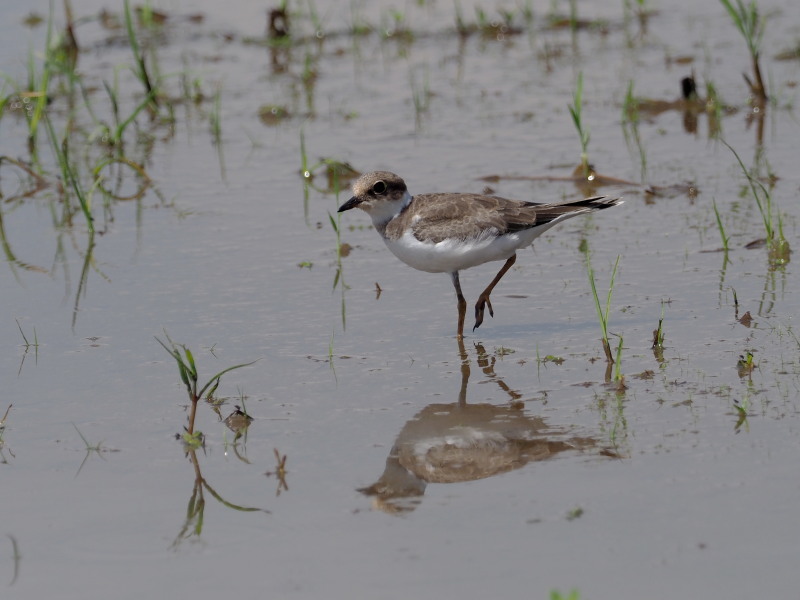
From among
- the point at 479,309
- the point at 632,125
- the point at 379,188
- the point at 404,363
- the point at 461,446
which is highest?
the point at 632,125

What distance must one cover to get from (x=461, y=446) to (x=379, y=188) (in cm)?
239

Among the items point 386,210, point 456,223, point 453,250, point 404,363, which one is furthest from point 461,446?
point 386,210

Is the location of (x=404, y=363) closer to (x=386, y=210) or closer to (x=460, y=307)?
(x=460, y=307)

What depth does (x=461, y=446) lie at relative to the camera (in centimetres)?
566

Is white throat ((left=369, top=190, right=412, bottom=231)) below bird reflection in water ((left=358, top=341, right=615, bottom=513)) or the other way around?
the other way around

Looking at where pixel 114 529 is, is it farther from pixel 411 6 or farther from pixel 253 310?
pixel 411 6

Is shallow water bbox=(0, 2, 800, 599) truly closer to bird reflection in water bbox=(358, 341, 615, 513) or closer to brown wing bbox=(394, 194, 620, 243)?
bird reflection in water bbox=(358, 341, 615, 513)

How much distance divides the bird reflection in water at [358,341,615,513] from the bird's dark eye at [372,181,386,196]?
1811 millimetres

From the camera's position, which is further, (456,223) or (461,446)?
(456,223)

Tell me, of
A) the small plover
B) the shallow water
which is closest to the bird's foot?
the small plover

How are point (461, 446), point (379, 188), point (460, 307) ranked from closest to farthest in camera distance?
point (461, 446) < point (460, 307) < point (379, 188)

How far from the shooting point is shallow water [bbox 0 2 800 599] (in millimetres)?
4641

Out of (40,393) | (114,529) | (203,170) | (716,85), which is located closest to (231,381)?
(40,393)

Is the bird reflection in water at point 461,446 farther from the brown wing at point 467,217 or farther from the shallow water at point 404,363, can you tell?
the brown wing at point 467,217
